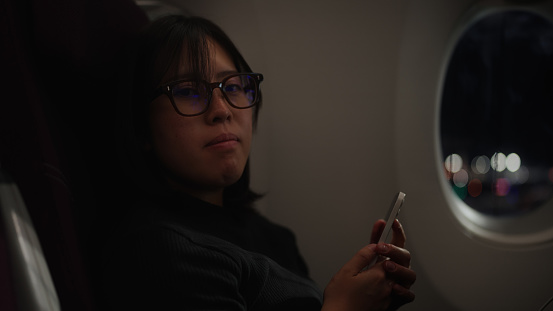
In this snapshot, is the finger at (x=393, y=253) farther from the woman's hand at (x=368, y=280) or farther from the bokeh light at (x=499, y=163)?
the bokeh light at (x=499, y=163)

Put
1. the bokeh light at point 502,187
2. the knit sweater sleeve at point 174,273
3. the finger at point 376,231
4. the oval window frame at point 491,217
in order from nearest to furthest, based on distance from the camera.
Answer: the knit sweater sleeve at point 174,273 → the finger at point 376,231 → the oval window frame at point 491,217 → the bokeh light at point 502,187

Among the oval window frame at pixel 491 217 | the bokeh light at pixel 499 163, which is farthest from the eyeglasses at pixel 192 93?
the bokeh light at pixel 499 163

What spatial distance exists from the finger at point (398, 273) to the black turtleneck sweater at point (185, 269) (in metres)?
0.17

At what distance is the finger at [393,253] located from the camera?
0.79 metres

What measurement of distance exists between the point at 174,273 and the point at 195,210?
217 mm

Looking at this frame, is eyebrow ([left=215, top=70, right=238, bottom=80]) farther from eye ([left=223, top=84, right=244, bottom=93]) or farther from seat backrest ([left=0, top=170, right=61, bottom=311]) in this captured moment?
seat backrest ([left=0, top=170, right=61, bottom=311])

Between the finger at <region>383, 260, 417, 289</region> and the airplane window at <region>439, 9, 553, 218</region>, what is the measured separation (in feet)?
1.49

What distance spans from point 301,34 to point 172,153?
0.54 m

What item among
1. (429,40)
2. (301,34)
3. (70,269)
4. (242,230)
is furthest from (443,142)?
(70,269)

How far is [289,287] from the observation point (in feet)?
2.86

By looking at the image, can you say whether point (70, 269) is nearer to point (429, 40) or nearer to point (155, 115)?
point (155, 115)

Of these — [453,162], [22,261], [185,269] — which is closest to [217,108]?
[185,269]

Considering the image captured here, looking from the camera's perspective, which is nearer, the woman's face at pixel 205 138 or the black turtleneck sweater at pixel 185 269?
the black turtleneck sweater at pixel 185 269

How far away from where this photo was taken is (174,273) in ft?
2.27
